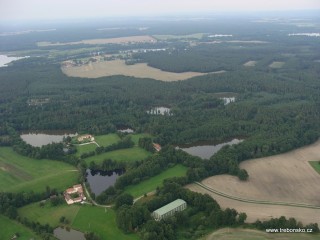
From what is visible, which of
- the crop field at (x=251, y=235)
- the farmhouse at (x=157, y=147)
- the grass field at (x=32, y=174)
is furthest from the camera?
the farmhouse at (x=157, y=147)

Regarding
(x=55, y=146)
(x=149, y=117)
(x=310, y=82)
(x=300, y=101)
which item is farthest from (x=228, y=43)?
(x=55, y=146)

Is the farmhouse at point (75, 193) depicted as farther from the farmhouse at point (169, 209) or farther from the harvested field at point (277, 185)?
the harvested field at point (277, 185)

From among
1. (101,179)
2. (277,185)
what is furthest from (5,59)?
(277,185)

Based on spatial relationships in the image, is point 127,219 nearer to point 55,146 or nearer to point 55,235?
point 55,235

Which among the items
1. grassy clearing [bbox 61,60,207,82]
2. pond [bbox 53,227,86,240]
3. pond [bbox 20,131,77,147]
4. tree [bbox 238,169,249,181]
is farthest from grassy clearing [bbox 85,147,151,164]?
grassy clearing [bbox 61,60,207,82]

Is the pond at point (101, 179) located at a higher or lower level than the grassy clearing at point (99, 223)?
lower

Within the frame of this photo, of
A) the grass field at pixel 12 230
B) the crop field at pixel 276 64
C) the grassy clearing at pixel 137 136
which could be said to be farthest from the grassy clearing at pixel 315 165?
the crop field at pixel 276 64
